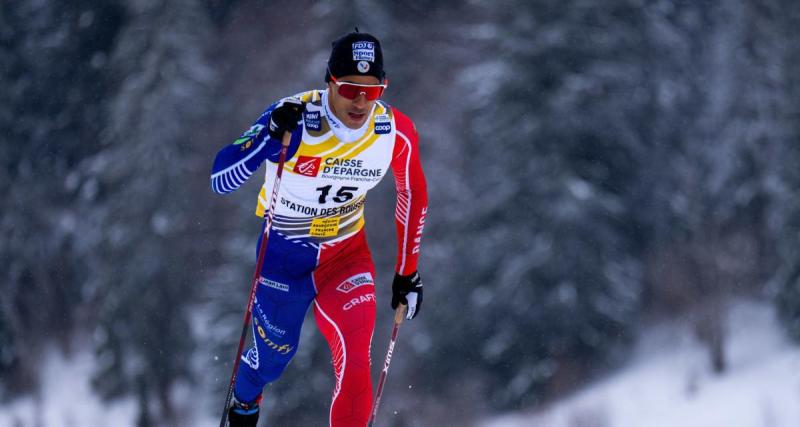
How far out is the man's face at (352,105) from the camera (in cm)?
398

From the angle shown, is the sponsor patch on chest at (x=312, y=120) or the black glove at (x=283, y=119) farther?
the sponsor patch on chest at (x=312, y=120)

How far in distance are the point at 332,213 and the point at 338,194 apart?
145 mm

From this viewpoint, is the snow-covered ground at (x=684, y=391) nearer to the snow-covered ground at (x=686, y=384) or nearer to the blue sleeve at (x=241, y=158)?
the snow-covered ground at (x=686, y=384)

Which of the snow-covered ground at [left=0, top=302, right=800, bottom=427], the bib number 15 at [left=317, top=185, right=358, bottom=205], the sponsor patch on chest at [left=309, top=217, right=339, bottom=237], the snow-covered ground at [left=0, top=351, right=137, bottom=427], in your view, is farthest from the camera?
the snow-covered ground at [left=0, top=351, right=137, bottom=427]

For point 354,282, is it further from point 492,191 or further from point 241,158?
point 492,191

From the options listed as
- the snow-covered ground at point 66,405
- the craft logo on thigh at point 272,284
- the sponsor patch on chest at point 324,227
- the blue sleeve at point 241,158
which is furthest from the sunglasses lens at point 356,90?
the snow-covered ground at point 66,405

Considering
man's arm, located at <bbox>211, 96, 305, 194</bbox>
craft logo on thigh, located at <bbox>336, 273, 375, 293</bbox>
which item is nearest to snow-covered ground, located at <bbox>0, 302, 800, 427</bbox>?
craft logo on thigh, located at <bbox>336, 273, 375, 293</bbox>

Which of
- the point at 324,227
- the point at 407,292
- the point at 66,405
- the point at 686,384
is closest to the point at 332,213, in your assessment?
the point at 324,227

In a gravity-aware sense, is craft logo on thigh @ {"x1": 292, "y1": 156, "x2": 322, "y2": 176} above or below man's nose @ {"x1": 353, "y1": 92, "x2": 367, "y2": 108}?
below

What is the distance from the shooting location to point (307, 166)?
4.24m

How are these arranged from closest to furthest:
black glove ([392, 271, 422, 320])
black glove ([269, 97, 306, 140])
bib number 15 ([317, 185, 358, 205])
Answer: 1. black glove ([269, 97, 306, 140])
2. bib number 15 ([317, 185, 358, 205])
3. black glove ([392, 271, 422, 320])

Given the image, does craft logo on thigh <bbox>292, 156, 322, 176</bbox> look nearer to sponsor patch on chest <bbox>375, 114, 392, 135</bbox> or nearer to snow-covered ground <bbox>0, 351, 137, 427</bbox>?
sponsor patch on chest <bbox>375, 114, 392, 135</bbox>

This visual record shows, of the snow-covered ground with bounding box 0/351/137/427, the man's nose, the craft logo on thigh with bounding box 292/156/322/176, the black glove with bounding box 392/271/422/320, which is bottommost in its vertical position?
the snow-covered ground with bounding box 0/351/137/427

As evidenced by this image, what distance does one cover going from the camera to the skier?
4.02 metres
